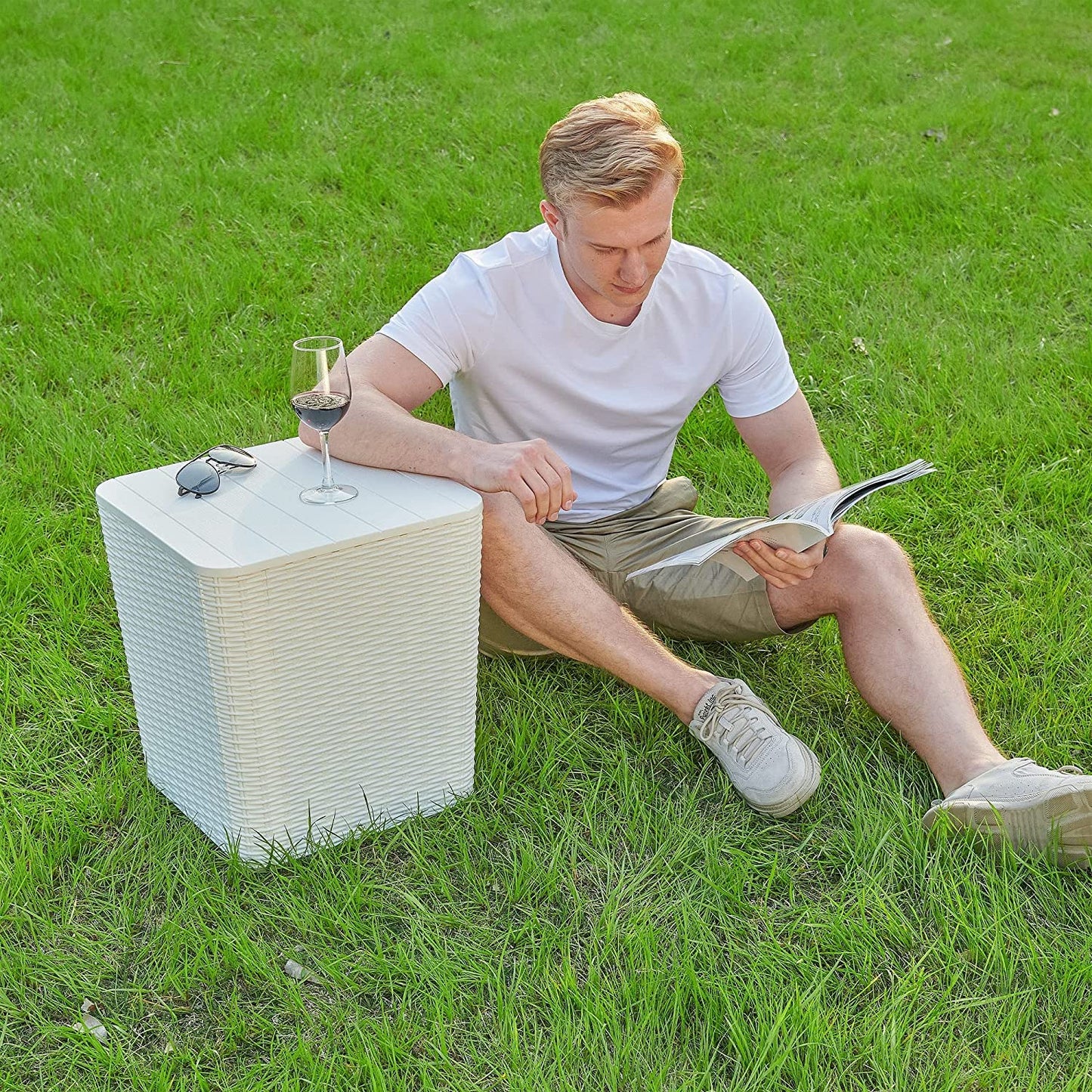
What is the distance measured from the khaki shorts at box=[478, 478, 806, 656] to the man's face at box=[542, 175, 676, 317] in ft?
1.96

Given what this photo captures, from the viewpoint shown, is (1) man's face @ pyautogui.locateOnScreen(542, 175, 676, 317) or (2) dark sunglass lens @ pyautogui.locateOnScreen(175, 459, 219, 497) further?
(1) man's face @ pyautogui.locateOnScreen(542, 175, 676, 317)

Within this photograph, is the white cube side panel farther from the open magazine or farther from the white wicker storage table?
the open magazine

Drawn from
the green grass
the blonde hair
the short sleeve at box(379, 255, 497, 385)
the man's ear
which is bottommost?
the green grass

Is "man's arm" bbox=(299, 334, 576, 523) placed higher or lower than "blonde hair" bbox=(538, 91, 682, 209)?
lower

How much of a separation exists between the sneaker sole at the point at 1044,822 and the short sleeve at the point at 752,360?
3.64 ft

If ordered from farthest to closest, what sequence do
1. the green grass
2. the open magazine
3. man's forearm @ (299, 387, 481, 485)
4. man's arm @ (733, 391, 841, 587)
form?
man's arm @ (733, 391, 841, 587) → man's forearm @ (299, 387, 481, 485) → the open magazine → the green grass

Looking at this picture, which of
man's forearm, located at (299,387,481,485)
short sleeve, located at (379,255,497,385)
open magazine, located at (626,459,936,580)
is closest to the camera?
open magazine, located at (626,459,936,580)

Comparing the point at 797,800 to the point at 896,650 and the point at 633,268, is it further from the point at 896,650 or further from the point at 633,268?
the point at 633,268

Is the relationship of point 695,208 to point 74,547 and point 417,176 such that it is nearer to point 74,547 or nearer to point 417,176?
point 417,176

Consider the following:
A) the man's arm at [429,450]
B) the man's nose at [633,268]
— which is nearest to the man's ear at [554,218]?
the man's nose at [633,268]

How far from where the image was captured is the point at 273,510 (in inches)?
104

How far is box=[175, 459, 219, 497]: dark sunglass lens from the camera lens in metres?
2.71

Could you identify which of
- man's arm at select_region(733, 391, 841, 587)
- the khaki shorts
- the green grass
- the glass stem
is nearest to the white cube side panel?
the green grass

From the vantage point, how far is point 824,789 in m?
2.96
